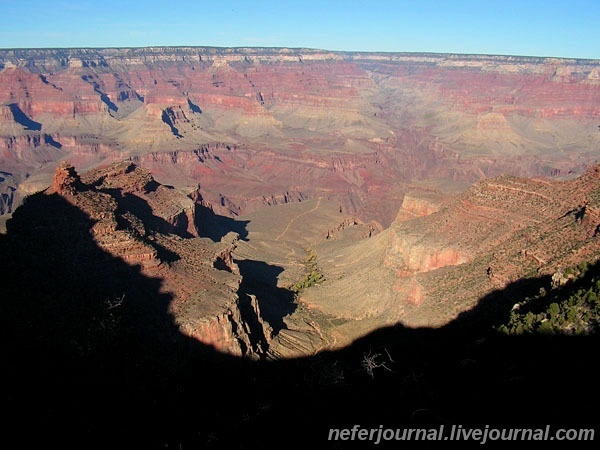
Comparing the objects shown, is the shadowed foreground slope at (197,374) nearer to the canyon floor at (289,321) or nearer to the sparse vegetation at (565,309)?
the canyon floor at (289,321)

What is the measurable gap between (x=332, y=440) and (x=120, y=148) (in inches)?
7372

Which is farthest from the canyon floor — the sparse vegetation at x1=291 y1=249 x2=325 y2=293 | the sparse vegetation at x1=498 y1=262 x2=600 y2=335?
the sparse vegetation at x1=291 y1=249 x2=325 y2=293

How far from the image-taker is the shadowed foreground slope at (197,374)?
1035 inches

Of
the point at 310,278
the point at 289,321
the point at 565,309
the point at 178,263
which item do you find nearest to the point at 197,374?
the point at 178,263

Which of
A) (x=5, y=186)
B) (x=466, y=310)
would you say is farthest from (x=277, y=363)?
(x=5, y=186)

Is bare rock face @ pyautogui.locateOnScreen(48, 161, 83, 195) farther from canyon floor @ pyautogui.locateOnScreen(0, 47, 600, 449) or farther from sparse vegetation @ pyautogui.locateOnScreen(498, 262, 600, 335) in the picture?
sparse vegetation @ pyautogui.locateOnScreen(498, 262, 600, 335)

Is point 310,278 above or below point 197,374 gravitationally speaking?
above

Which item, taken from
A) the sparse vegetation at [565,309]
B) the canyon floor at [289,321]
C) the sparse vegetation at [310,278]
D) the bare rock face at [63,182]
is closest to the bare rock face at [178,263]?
the bare rock face at [63,182]

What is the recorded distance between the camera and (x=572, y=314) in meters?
29.3

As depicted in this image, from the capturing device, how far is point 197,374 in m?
42.8

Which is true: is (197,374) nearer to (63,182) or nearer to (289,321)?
(289,321)

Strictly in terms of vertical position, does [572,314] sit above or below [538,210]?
below

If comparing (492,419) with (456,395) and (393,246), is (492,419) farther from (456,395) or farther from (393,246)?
(393,246)

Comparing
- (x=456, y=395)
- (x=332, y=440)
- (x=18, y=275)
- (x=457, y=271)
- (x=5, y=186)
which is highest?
(x=5, y=186)
